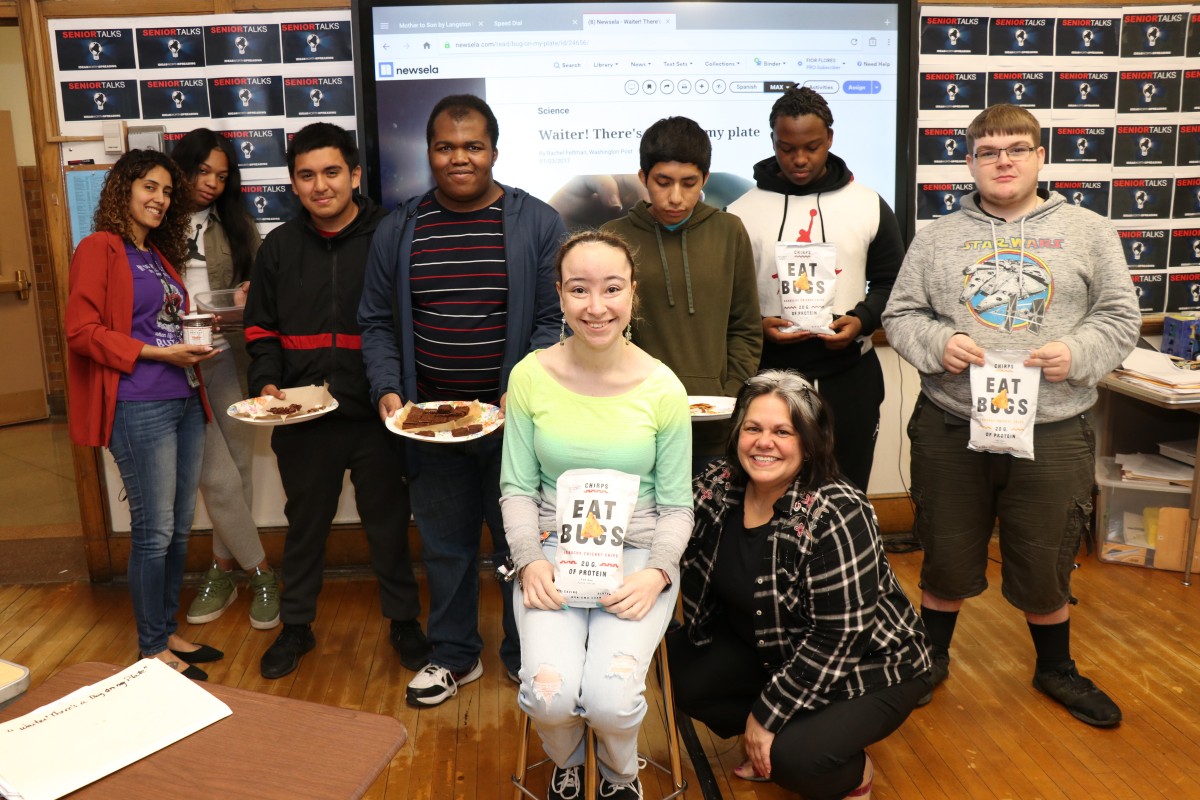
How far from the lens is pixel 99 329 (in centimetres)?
284

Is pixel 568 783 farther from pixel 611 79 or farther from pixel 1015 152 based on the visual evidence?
pixel 611 79

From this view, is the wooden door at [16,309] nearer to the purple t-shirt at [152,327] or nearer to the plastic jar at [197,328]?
the purple t-shirt at [152,327]

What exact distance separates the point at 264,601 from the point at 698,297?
2.01 m

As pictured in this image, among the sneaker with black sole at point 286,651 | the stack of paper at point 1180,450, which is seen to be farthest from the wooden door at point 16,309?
the stack of paper at point 1180,450

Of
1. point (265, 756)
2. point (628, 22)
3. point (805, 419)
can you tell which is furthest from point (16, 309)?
A: point (265, 756)

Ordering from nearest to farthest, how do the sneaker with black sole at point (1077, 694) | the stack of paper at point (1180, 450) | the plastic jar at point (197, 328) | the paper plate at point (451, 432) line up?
1. the paper plate at point (451, 432)
2. the sneaker with black sole at point (1077, 694)
3. the plastic jar at point (197, 328)
4. the stack of paper at point (1180, 450)

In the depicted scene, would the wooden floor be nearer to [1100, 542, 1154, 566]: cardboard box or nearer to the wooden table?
[1100, 542, 1154, 566]: cardboard box

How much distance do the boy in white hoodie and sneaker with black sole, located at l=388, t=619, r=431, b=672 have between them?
1656mm

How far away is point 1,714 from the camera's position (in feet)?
5.05

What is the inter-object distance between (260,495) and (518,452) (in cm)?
213

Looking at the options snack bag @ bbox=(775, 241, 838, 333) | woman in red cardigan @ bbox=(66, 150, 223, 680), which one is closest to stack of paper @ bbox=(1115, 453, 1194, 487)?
snack bag @ bbox=(775, 241, 838, 333)

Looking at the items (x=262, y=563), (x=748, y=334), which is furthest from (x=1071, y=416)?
(x=262, y=563)

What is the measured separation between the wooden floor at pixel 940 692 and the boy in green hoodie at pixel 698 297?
1.01 m

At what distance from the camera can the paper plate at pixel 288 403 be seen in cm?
289
